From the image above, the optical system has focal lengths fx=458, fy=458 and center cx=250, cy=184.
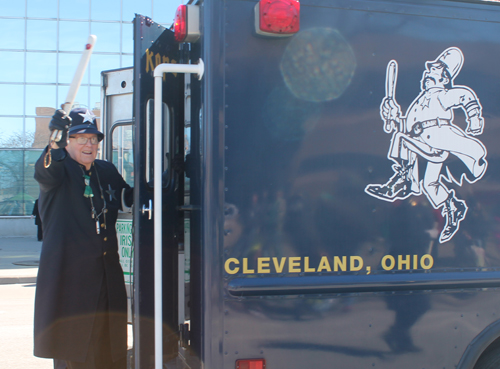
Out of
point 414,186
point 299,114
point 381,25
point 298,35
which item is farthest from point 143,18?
point 414,186

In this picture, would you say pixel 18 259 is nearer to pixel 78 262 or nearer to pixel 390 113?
pixel 78 262

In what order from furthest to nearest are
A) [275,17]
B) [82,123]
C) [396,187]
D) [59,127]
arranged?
[82,123] → [59,127] → [396,187] → [275,17]

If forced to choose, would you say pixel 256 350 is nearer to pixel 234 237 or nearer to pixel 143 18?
pixel 234 237

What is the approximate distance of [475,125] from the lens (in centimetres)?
251

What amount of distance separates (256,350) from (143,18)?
1937mm

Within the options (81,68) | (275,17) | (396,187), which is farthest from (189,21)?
(396,187)

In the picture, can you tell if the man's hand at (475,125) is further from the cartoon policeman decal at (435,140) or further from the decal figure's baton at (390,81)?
the decal figure's baton at (390,81)

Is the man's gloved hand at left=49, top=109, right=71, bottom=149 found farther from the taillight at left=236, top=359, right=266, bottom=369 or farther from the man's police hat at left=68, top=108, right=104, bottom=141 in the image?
the taillight at left=236, top=359, right=266, bottom=369

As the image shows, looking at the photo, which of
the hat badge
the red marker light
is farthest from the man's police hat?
the red marker light

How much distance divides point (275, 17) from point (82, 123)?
1594 mm

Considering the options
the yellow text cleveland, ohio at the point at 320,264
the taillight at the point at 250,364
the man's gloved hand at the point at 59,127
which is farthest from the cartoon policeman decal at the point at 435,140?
the man's gloved hand at the point at 59,127

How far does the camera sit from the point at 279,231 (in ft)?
7.52

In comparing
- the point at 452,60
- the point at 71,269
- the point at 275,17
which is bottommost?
the point at 71,269

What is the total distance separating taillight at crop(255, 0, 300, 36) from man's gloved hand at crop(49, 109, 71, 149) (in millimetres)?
1233
